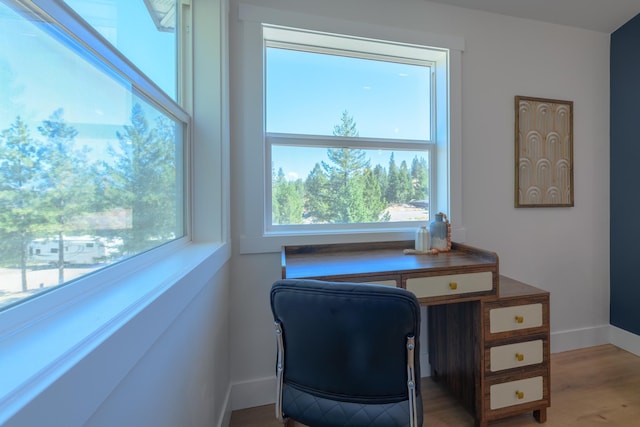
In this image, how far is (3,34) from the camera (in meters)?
0.46

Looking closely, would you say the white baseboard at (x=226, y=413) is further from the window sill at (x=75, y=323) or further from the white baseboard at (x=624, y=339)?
the white baseboard at (x=624, y=339)

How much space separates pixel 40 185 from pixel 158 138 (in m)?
0.60

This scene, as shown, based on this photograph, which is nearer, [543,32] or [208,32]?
[208,32]

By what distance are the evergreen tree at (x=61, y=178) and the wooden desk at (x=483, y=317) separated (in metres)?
0.85

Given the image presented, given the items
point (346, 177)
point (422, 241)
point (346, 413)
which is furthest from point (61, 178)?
point (422, 241)

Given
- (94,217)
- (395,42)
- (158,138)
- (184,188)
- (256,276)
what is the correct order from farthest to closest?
(395,42), (256,276), (184,188), (158,138), (94,217)

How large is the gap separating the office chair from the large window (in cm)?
94

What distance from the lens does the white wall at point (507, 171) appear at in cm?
171

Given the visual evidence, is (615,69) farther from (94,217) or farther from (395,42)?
(94,217)

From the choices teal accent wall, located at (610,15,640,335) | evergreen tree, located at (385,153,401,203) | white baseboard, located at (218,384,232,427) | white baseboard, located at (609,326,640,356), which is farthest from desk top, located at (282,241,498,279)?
white baseboard, located at (609,326,640,356)

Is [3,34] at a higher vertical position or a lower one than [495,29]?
lower

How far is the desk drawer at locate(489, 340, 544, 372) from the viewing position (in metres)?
1.45

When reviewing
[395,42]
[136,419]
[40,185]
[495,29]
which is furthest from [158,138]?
[495,29]

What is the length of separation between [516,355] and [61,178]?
195cm
